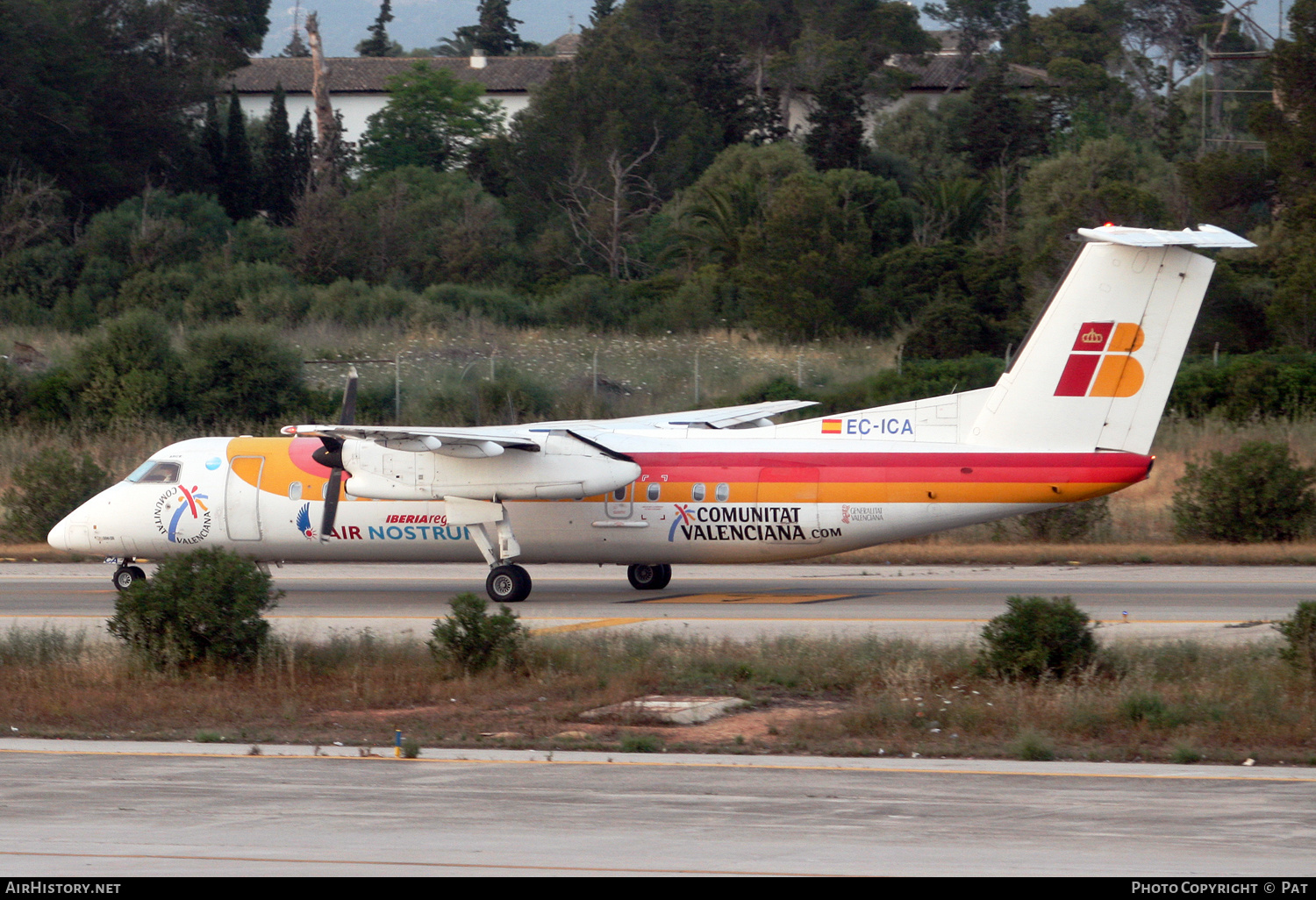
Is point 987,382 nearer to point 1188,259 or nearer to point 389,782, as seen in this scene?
point 1188,259

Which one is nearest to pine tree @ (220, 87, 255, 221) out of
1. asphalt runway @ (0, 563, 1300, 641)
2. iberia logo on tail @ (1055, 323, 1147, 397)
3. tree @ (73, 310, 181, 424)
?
tree @ (73, 310, 181, 424)

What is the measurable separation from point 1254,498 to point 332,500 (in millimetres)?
17172

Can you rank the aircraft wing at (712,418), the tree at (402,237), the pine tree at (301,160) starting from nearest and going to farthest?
1. the aircraft wing at (712,418)
2. the tree at (402,237)
3. the pine tree at (301,160)

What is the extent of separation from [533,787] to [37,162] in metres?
63.0

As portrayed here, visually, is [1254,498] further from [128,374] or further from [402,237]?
[402,237]

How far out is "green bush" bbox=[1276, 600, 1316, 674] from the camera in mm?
13375

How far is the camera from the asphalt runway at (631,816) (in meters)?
7.52

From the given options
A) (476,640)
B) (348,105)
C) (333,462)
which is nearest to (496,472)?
(333,462)

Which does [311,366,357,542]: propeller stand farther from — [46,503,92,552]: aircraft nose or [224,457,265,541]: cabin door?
[46,503,92,552]: aircraft nose

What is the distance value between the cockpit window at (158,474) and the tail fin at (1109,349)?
1287cm

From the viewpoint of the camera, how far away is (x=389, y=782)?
10.0 meters

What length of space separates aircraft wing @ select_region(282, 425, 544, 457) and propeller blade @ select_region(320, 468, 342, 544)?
1.58 m

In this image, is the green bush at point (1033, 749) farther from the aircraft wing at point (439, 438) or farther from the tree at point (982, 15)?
the tree at point (982, 15)

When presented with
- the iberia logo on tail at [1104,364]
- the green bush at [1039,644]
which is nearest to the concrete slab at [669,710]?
the green bush at [1039,644]
